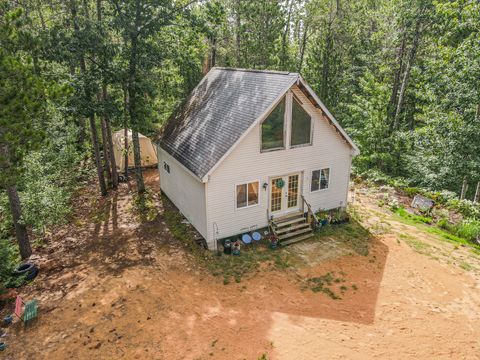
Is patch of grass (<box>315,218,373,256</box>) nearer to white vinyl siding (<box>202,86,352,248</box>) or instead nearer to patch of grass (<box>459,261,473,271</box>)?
white vinyl siding (<box>202,86,352,248</box>)

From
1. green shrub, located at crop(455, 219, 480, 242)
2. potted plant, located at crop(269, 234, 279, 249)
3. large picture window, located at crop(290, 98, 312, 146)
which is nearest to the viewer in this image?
large picture window, located at crop(290, 98, 312, 146)

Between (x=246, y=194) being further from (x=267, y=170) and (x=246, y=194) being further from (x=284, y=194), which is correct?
(x=284, y=194)

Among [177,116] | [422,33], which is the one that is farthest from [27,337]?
[422,33]

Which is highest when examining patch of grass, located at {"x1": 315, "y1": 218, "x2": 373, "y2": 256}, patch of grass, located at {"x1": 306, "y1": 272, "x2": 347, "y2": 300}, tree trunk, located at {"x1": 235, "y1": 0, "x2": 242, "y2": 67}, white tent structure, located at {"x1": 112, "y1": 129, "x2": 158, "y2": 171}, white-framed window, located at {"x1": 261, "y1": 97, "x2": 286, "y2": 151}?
tree trunk, located at {"x1": 235, "y1": 0, "x2": 242, "y2": 67}

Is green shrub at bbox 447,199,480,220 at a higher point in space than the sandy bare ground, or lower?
higher

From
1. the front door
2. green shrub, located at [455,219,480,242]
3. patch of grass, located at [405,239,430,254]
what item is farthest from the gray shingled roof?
green shrub, located at [455,219,480,242]

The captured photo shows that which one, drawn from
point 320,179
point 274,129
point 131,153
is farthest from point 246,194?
point 131,153

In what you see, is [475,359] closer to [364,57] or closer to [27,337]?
[27,337]
